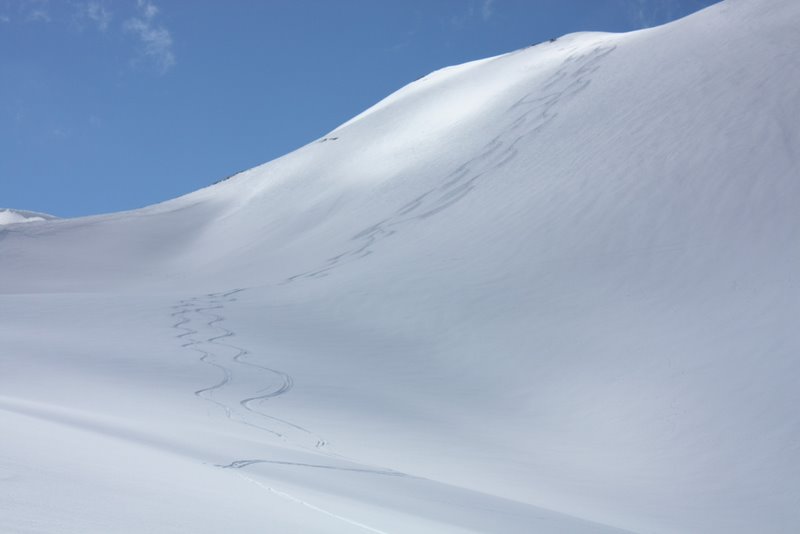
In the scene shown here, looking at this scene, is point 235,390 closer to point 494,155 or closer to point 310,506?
point 310,506

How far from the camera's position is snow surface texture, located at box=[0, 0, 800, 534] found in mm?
5289

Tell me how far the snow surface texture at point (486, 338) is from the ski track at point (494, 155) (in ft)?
0.46

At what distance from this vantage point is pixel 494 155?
24.9m

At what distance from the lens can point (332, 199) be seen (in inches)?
1133

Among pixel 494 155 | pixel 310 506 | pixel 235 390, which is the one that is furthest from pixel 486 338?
pixel 494 155

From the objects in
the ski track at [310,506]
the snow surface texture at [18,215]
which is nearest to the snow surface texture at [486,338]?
the ski track at [310,506]

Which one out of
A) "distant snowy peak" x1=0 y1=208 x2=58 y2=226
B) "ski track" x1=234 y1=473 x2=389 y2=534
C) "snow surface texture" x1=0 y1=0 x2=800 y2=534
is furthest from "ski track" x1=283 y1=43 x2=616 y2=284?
"distant snowy peak" x1=0 y1=208 x2=58 y2=226

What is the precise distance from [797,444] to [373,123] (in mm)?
30601

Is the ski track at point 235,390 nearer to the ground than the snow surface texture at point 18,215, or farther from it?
nearer to the ground

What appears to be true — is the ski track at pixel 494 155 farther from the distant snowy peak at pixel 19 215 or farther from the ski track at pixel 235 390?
the distant snowy peak at pixel 19 215

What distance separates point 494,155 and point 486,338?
40.0 ft

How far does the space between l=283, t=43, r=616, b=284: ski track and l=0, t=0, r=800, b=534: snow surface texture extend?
0.46 ft

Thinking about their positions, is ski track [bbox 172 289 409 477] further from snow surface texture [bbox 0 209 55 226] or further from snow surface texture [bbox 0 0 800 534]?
snow surface texture [bbox 0 209 55 226]

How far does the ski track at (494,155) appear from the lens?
22172mm
